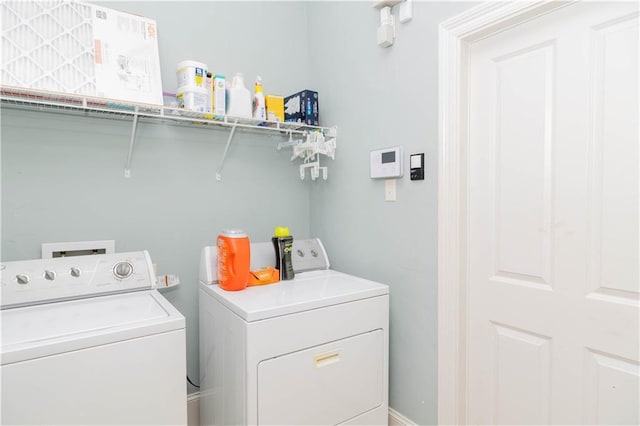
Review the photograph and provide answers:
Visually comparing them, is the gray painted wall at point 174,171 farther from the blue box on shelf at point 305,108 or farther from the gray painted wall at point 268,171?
the blue box on shelf at point 305,108

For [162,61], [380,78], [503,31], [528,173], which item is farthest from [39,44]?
[528,173]

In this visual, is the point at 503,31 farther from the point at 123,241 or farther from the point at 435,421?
the point at 123,241

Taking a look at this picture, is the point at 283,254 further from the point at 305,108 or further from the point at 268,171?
the point at 305,108

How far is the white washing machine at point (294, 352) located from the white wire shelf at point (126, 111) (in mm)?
711

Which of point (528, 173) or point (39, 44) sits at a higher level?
point (39, 44)

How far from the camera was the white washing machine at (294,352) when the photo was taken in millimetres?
1447

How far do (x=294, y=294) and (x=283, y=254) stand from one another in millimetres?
338

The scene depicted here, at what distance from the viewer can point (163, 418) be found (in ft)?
4.10

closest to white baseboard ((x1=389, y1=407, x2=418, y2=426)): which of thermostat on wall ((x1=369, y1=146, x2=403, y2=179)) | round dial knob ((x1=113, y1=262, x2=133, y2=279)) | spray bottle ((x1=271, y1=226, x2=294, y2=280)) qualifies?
spray bottle ((x1=271, y1=226, x2=294, y2=280))

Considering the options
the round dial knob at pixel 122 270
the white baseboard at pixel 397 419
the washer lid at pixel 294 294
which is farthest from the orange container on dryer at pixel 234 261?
the white baseboard at pixel 397 419

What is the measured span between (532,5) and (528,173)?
637mm

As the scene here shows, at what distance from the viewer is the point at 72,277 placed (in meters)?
1.54

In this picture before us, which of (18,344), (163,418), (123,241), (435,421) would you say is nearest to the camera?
(18,344)

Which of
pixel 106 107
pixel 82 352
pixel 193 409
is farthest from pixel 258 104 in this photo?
pixel 193 409
